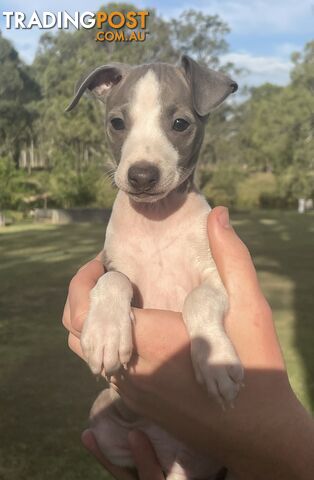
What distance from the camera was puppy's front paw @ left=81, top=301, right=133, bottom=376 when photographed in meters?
2.89

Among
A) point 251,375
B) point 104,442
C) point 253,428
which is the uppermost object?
point 251,375

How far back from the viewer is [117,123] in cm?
358

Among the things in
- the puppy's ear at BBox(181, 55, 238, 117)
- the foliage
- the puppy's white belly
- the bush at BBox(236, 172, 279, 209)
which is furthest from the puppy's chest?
the bush at BBox(236, 172, 279, 209)

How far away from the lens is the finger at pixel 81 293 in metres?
3.23

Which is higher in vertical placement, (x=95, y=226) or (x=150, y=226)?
(x=150, y=226)

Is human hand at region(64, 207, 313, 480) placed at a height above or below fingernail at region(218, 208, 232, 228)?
below

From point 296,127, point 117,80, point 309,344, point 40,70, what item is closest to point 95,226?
point 296,127

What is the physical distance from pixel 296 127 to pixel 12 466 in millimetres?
35722

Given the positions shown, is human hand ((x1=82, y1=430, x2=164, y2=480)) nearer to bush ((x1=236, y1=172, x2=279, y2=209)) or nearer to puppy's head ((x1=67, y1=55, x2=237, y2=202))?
puppy's head ((x1=67, y1=55, x2=237, y2=202))

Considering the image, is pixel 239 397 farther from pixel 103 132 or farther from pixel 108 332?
pixel 103 132

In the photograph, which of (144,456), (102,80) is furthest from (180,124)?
(144,456)

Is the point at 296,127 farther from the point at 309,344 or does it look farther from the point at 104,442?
the point at 104,442

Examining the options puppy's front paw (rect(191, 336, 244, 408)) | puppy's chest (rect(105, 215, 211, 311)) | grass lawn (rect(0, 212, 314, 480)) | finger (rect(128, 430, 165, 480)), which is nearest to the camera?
puppy's front paw (rect(191, 336, 244, 408))

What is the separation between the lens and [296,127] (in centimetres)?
3859
